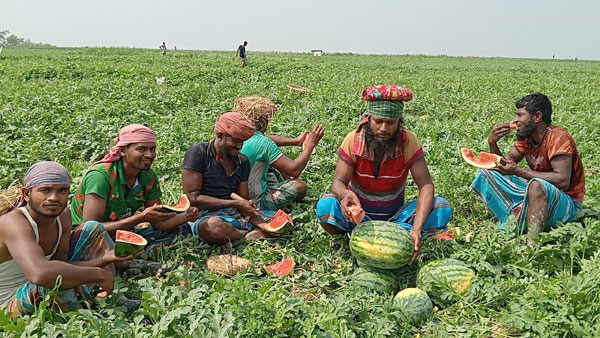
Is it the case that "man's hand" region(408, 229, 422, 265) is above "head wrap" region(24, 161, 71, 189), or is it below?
below

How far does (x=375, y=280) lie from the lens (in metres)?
3.65

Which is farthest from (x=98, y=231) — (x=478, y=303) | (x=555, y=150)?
(x=555, y=150)

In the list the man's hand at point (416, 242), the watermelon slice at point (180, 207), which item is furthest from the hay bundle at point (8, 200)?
the man's hand at point (416, 242)

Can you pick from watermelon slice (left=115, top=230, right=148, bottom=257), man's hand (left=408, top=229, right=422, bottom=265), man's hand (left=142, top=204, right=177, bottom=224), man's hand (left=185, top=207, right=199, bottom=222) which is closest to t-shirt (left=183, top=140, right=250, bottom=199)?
man's hand (left=185, top=207, right=199, bottom=222)

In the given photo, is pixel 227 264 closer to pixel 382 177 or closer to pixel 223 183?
pixel 223 183

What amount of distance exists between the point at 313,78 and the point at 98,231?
15551 mm

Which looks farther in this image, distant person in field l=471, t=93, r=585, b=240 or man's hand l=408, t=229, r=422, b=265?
distant person in field l=471, t=93, r=585, b=240

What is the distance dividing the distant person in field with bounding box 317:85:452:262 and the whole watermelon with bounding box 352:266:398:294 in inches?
16.9

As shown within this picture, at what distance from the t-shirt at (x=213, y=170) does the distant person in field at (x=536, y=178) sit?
2305 mm

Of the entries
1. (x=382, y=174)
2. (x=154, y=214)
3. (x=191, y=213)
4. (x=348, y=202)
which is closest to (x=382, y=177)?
(x=382, y=174)

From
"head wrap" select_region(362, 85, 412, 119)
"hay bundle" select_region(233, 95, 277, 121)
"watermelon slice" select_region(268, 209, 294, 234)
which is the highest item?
"head wrap" select_region(362, 85, 412, 119)

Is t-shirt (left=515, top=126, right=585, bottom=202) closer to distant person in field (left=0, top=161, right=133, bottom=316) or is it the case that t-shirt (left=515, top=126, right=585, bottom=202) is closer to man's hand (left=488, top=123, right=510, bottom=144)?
man's hand (left=488, top=123, right=510, bottom=144)

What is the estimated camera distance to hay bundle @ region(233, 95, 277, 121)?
5.18 m

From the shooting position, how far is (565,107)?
473 inches
